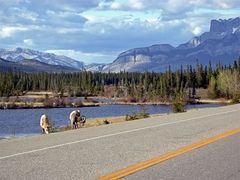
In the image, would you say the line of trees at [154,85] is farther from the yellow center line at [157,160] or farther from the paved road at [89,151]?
the yellow center line at [157,160]

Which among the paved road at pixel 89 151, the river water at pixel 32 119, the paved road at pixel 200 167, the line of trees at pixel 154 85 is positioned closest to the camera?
the paved road at pixel 200 167

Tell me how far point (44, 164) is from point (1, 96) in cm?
14428

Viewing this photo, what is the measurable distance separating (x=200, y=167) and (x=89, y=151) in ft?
10.3

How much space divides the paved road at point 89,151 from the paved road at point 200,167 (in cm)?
70

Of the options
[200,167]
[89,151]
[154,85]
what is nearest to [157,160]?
[200,167]

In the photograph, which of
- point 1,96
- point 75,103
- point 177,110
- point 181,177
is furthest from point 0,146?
point 1,96

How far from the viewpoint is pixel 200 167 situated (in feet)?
32.6

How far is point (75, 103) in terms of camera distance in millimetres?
116250

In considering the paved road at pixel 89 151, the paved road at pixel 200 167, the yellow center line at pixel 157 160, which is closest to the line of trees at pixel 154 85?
the paved road at pixel 89 151

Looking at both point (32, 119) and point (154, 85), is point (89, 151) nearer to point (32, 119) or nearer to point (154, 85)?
point (32, 119)

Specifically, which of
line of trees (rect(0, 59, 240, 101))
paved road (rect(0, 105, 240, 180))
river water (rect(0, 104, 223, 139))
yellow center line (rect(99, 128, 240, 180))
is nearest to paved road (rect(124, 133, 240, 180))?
yellow center line (rect(99, 128, 240, 180))

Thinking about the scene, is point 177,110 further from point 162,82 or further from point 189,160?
point 162,82

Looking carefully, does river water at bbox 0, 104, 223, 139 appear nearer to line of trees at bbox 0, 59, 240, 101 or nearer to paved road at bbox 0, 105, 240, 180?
paved road at bbox 0, 105, 240, 180

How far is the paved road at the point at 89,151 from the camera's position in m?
9.46
